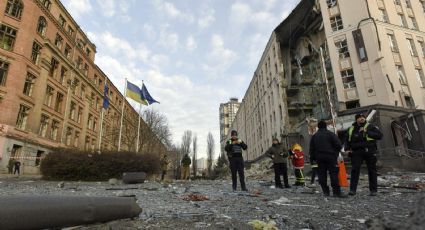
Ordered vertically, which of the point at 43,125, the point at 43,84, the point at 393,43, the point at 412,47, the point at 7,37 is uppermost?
the point at 7,37

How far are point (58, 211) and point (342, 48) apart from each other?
105 ft

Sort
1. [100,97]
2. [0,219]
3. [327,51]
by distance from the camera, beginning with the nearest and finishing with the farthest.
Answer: [0,219] → [327,51] → [100,97]

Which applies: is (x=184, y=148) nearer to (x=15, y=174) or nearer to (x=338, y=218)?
(x=15, y=174)

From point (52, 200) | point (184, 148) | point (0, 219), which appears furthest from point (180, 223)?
point (184, 148)

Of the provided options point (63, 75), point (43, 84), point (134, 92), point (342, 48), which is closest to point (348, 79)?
point (342, 48)

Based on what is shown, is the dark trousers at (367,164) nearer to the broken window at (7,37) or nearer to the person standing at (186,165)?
the person standing at (186,165)

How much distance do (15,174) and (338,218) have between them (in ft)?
91.5

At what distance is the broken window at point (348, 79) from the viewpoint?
2783cm

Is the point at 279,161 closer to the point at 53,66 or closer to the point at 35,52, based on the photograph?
the point at 35,52

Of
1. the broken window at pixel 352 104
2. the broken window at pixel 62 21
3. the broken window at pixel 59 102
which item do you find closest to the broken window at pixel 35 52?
the broken window at pixel 59 102

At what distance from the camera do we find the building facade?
2594cm

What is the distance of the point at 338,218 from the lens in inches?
169

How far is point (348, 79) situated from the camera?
28.3m

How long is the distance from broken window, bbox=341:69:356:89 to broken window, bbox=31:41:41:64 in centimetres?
3410
